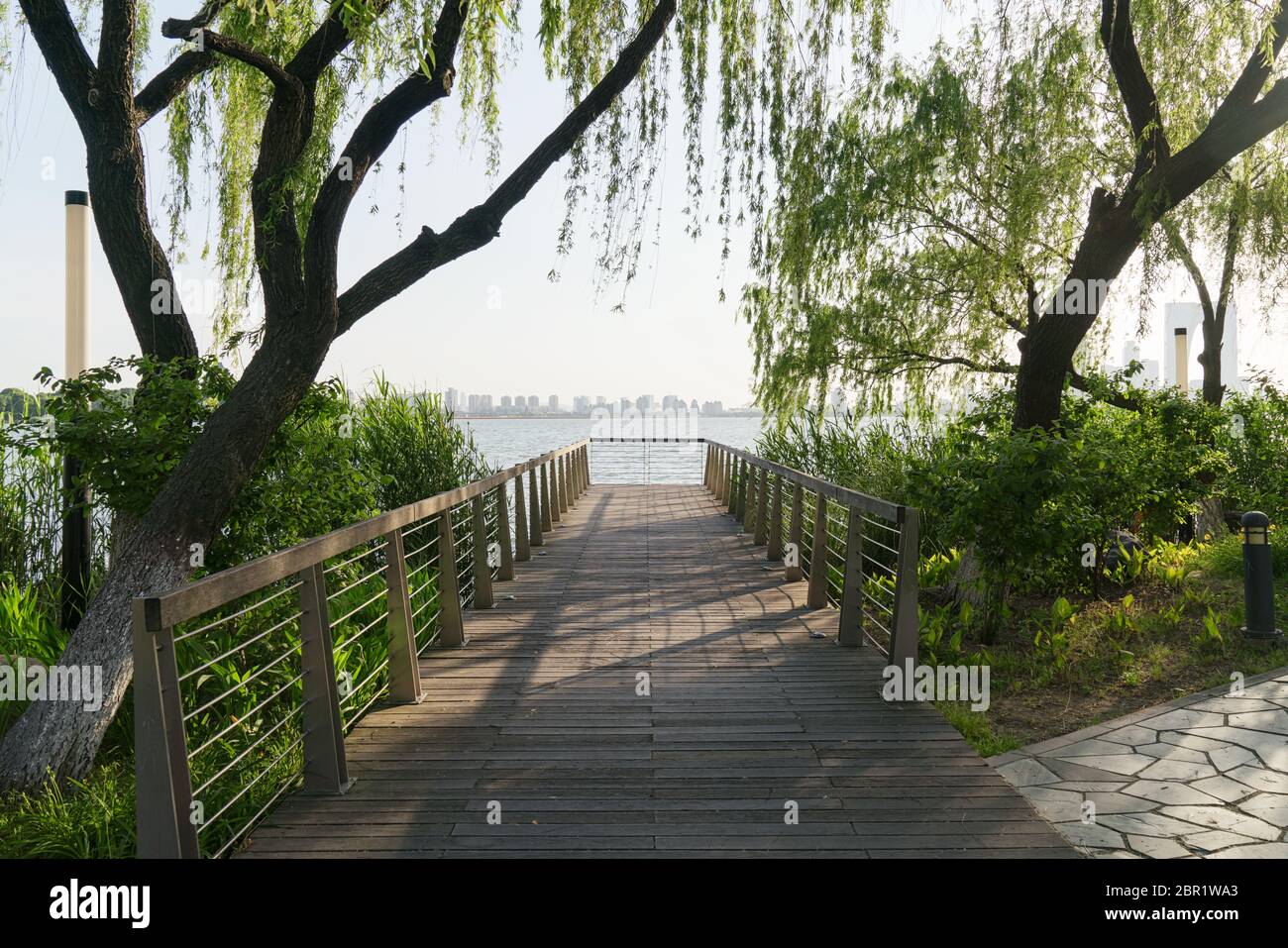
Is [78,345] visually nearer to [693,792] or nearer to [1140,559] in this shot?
[693,792]

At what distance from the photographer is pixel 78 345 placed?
20.5 feet

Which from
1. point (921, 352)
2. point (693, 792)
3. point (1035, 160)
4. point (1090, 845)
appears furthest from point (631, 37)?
point (921, 352)

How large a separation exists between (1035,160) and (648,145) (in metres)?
3.79

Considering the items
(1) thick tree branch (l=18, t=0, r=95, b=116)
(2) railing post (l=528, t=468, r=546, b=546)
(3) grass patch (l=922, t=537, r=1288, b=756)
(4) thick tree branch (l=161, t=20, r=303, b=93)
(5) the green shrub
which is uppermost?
(1) thick tree branch (l=18, t=0, r=95, b=116)

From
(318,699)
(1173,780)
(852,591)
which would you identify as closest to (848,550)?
(852,591)

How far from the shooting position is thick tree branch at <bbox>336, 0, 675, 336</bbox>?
5.73 m

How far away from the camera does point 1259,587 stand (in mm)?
6172

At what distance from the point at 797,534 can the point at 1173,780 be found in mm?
4658

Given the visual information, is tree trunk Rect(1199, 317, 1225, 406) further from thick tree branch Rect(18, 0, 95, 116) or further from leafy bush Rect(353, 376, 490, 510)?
thick tree branch Rect(18, 0, 95, 116)

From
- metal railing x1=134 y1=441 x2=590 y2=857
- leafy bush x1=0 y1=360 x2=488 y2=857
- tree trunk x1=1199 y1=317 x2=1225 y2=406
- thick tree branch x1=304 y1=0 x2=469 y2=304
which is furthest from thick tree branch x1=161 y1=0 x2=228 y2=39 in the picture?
tree trunk x1=1199 y1=317 x2=1225 y2=406

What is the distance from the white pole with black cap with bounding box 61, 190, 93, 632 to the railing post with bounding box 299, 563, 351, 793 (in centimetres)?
338

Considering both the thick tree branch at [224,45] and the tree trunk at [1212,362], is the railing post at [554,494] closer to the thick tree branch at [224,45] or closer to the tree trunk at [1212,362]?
the thick tree branch at [224,45]

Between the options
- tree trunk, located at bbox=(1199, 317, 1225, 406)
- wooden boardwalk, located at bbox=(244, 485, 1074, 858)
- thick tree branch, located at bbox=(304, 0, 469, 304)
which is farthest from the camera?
tree trunk, located at bbox=(1199, 317, 1225, 406)
